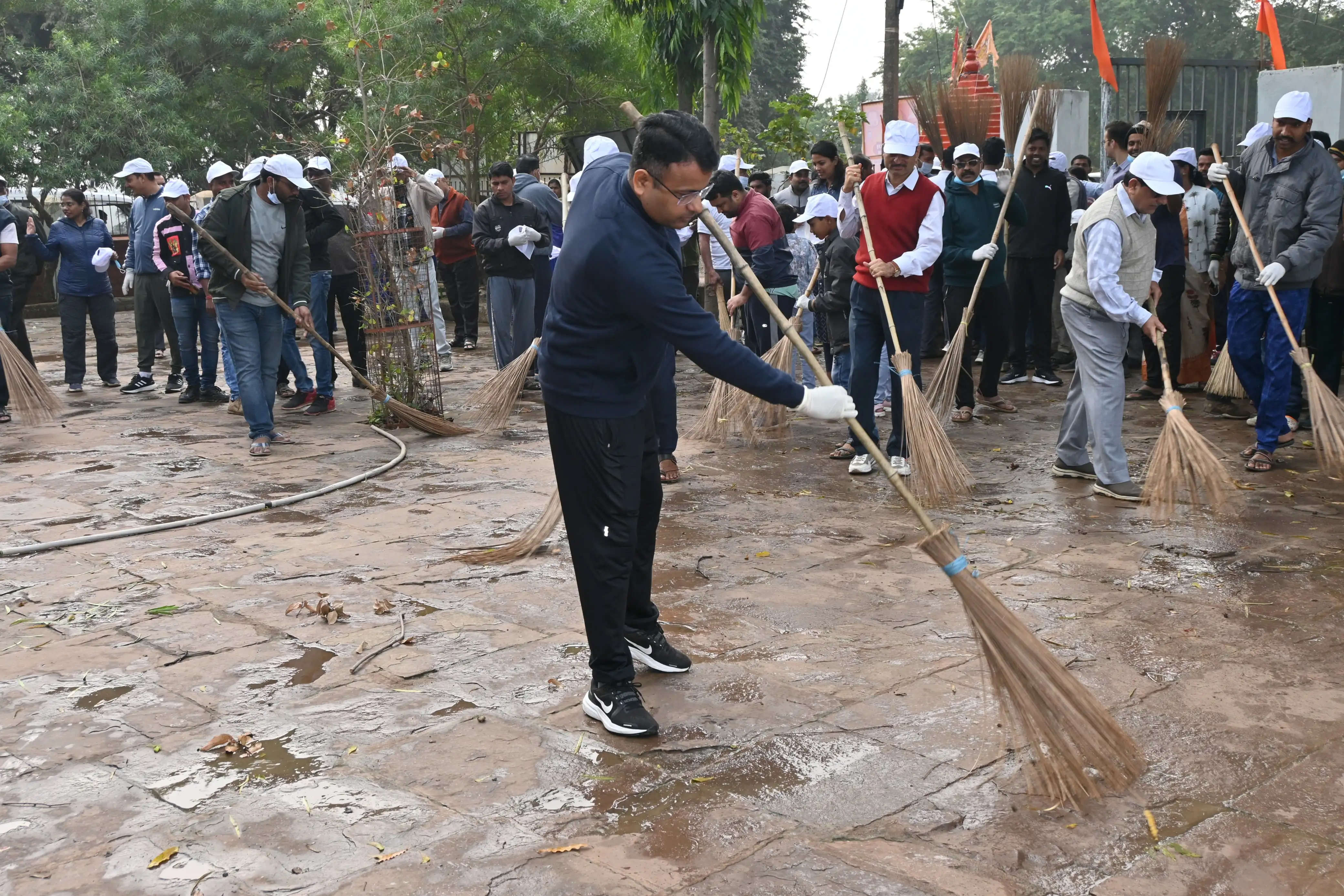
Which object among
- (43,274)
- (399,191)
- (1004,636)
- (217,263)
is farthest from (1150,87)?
(43,274)

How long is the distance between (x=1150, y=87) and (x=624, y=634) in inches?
311

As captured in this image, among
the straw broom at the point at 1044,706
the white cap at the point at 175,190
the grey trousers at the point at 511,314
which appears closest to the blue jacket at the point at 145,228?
the white cap at the point at 175,190

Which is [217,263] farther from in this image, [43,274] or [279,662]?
[43,274]

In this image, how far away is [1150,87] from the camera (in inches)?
387

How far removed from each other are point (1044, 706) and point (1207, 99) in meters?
13.6

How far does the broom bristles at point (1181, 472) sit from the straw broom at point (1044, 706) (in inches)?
110

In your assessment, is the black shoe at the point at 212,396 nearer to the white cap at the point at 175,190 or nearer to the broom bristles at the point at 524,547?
the white cap at the point at 175,190

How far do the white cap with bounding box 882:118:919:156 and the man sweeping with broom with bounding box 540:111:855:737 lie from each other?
347 centimetres

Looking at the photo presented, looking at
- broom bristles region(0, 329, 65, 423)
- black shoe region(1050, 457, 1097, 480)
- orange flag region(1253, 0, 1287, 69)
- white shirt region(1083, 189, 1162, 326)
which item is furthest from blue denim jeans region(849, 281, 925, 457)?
orange flag region(1253, 0, 1287, 69)

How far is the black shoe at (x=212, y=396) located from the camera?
10.6 meters

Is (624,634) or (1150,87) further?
(1150,87)

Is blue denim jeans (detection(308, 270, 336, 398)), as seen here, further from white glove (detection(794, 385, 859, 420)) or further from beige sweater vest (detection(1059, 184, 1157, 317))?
white glove (detection(794, 385, 859, 420))

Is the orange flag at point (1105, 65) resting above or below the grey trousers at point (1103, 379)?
above

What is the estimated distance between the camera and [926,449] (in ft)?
22.0
